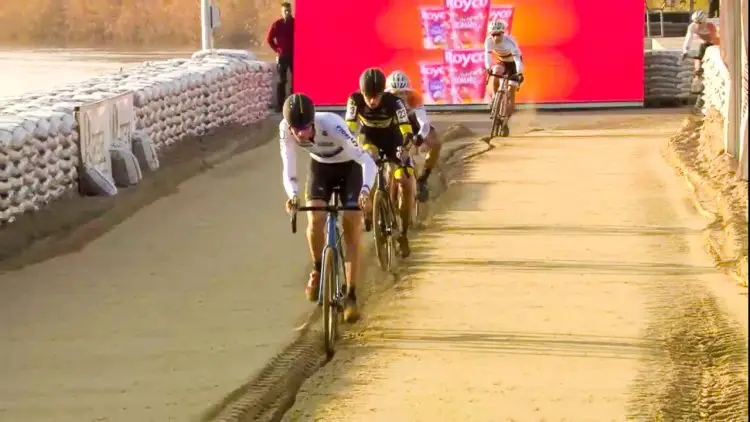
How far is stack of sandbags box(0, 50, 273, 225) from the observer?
13.1 metres

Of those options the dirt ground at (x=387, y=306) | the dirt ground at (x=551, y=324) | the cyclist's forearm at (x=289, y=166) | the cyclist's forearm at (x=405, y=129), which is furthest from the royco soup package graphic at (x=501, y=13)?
the cyclist's forearm at (x=289, y=166)

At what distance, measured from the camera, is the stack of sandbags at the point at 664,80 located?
26797mm

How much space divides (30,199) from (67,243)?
3.05ft

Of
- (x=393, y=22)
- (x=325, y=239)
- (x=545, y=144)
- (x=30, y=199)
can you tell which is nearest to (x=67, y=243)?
(x=30, y=199)

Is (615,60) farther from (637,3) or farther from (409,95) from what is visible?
(409,95)

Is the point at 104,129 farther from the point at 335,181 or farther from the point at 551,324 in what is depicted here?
the point at 551,324

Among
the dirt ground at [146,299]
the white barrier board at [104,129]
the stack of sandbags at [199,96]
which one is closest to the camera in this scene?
the dirt ground at [146,299]


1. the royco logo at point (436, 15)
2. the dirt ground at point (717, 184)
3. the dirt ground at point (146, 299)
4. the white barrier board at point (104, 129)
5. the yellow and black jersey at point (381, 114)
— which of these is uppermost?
the royco logo at point (436, 15)

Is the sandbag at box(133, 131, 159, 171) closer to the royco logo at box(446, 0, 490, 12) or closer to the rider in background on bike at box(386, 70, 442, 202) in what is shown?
the rider in background on bike at box(386, 70, 442, 202)

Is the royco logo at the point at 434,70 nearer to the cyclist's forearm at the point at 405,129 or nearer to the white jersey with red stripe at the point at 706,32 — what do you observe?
the white jersey with red stripe at the point at 706,32

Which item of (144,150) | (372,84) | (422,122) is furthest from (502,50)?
(372,84)

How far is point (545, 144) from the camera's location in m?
20.9

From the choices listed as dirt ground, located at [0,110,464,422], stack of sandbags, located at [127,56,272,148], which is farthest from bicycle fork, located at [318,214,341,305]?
stack of sandbags, located at [127,56,272,148]

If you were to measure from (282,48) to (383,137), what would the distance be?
15075 millimetres
